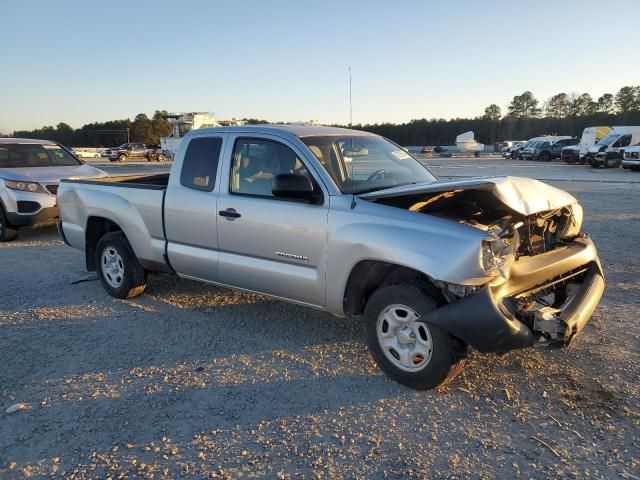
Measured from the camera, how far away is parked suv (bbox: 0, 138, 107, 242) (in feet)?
29.7

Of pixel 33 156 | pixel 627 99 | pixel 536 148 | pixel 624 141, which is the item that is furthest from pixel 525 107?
pixel 33 156

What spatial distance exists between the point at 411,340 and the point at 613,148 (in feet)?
110

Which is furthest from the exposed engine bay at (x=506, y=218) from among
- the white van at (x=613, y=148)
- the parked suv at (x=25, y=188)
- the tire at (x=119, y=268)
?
the white van at (x=613, y=148)

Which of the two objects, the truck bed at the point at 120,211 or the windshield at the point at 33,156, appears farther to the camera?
the windshield at the point at 33,156

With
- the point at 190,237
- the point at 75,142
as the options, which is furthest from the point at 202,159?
the point at 75,142

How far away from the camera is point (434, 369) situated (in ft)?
11.9

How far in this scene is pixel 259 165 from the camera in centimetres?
473

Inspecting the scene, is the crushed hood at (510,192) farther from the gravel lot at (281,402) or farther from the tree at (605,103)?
the tree at (605,103)

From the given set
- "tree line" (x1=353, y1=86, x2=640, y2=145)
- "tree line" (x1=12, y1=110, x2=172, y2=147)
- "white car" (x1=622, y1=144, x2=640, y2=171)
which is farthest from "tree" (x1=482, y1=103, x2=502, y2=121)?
"white car" (x1=622, y1=144, x2=640, y2=171)

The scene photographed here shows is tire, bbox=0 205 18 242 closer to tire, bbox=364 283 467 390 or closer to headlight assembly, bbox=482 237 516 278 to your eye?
tire, bbox=364 283 467 390

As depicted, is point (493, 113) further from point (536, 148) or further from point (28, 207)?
point (28, 207)

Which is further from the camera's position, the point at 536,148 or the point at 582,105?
the point at 582,105

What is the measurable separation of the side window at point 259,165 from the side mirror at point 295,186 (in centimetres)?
30

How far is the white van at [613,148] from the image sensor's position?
31.7m
